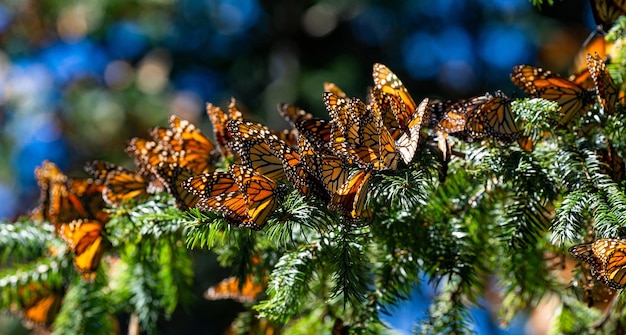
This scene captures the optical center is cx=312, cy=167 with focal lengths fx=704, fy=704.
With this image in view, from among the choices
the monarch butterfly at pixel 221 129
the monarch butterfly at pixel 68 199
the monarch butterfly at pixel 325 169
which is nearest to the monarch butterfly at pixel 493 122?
the monarch butterfly at pixel 325 169

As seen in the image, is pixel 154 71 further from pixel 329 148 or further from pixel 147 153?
pixel 329 148

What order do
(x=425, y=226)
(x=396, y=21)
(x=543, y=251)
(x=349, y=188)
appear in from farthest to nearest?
(x=396, y=21), (x=543, y=251), (x=425, y=226), (x=349, y=188)

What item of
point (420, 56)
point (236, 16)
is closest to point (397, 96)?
point (420, 56)

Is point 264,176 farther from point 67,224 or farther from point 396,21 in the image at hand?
point 396,21

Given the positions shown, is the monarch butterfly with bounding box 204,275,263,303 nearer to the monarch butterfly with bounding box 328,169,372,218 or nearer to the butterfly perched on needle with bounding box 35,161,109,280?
the butterfly perched on needle with bounding box 35,161,109,280

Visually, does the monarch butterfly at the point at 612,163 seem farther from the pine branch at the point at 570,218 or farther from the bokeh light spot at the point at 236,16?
the bokeh light spot at the point at 236,16

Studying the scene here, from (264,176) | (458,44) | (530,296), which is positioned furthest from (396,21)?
(264,176)
